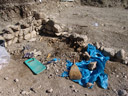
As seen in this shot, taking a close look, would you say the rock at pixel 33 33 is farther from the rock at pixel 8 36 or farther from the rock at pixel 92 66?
the rock at pixel 92 66

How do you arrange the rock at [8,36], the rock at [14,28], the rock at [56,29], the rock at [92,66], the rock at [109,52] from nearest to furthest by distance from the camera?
1. the rock at [92,66]
2. the rock at [109,52]
3. the rock at [8,36]
4. the rock at [14,28]
5. the rock at [56,29]

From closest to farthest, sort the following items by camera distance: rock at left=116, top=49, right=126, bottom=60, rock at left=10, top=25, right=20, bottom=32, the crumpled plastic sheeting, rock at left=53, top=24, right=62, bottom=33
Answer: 1. the crumpled plastic sheeting
2. rock at left=116, top=49, right=126, bottom=60
3. rock at left=10, top=25, right=20, bottom=32
4. rock at left=53, top=24, right=62, bottom=33

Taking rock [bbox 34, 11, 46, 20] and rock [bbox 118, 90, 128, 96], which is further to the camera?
rock [bbox 34, 11, 46, 20]

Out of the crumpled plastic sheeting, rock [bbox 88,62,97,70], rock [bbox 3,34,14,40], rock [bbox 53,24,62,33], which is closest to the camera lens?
the crumpled plastic sheeting

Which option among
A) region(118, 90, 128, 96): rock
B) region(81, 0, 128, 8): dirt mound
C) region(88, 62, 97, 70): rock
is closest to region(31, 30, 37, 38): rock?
region(88, 62, 97, 70): rock

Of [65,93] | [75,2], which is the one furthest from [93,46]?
[75,2]

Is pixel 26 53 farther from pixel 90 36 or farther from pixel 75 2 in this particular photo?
pixel 75 2

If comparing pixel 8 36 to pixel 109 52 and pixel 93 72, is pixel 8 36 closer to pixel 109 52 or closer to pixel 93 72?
pixel 93 72

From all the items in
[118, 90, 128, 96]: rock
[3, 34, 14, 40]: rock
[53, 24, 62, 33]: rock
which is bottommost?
[118, 90, 128, 96]: rock

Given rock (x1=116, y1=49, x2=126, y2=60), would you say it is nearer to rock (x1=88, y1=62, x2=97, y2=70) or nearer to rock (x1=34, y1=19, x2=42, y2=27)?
rock (x1=88, y1=62, x2=97, y2=70)

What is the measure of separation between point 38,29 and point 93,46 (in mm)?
3087

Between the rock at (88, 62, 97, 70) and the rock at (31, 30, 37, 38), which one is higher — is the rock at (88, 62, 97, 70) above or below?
below

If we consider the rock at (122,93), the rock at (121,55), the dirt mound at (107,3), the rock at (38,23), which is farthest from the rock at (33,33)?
the dirt mound at (107,3)


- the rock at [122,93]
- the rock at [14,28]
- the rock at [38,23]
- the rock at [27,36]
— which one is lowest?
the rock at [122,93]
